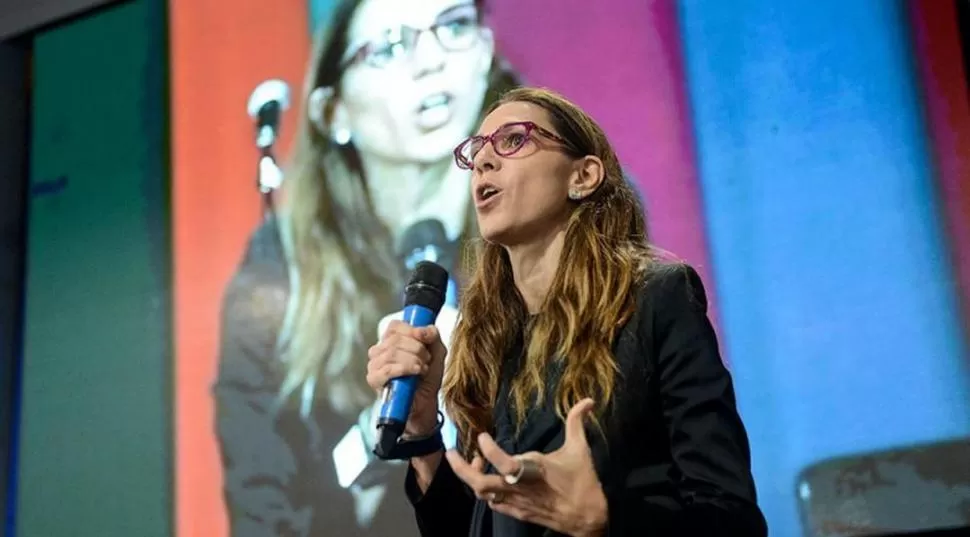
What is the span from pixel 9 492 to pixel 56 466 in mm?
236

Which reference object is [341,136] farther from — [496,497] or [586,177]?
[496,497]

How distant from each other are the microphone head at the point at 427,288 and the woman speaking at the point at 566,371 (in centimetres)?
4

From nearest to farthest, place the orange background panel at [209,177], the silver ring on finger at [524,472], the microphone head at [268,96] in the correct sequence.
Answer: the silver ring on finger at [524,472]
the orange background panel at [209,177]
the microphone head at [268,96]

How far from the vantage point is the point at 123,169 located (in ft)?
9.21

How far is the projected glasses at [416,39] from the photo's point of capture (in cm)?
231

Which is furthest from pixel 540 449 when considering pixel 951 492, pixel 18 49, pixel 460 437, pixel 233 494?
pixel 18 49

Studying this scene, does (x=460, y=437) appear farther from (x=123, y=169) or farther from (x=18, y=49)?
(x=18, y=49)

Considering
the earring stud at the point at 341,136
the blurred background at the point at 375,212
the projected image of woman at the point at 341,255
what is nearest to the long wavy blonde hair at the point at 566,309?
the blurred background at the point at 375,212

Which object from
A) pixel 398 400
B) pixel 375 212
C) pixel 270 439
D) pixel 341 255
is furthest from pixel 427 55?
pixel 398 400

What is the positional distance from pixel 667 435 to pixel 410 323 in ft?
1.03

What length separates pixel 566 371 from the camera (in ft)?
3.34

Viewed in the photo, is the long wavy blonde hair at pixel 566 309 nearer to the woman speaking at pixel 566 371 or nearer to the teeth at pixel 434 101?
the woman speaking at pixel 566 371

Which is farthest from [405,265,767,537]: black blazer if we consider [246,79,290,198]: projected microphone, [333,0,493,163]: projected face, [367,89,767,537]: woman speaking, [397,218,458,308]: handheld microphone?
[246,79,290,198]: projected microphone

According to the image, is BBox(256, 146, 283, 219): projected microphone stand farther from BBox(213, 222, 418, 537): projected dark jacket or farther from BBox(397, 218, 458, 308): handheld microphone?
BBox(397, 218, 458, 308): handheld microphone
